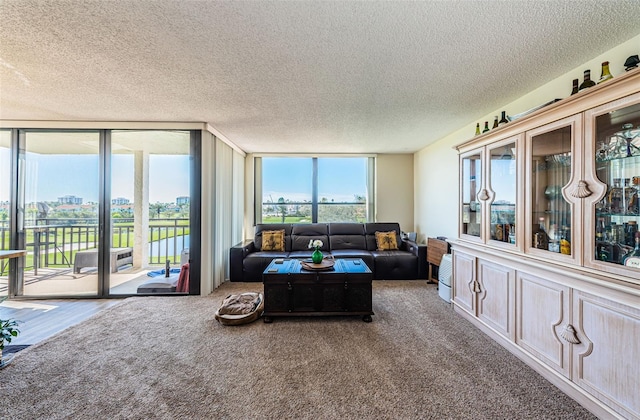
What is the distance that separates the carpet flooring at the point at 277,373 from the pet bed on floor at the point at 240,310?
0.13 meters

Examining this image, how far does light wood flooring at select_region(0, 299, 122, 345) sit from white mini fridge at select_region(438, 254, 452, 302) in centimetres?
454

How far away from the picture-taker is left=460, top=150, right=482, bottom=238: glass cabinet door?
9.34 ft

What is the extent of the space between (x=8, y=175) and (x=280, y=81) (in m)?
4.30

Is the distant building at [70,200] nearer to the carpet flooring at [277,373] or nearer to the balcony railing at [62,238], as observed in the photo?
the balcony railing at [62,238]

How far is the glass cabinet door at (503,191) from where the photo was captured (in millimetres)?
2373

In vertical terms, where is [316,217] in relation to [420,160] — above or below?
below

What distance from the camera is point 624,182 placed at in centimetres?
160

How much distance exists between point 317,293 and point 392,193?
351 cm

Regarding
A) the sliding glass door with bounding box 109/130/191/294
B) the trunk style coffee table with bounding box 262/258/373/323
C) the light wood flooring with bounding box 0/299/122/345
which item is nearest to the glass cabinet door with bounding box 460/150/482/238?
the trunk style coffee table with bounding box 262/258/373/323

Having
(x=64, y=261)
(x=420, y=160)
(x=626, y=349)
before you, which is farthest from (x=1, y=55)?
(x=420, y=160)

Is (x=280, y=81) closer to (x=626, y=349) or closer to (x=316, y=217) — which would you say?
(x=626, y=349)

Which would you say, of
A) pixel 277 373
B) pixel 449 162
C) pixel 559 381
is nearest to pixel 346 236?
pixel 449 162

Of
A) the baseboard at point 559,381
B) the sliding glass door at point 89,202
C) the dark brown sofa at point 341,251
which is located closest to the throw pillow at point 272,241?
the dark brown sofa at point 341,251

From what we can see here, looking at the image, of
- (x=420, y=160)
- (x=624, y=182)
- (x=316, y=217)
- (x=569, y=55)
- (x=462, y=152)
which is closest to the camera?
(x=624, y=182)
